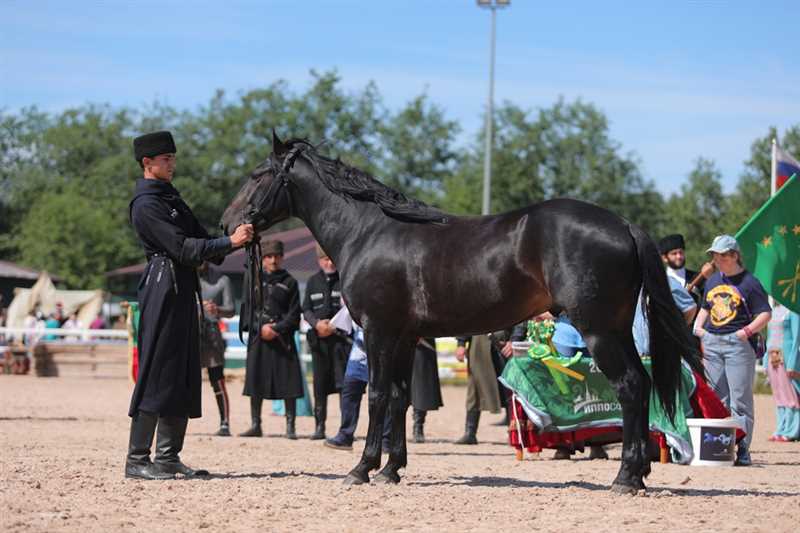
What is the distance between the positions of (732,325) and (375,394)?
13.6ft

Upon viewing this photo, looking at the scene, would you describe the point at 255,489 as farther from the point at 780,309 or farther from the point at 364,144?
the point at 364,144

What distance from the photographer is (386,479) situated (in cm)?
799

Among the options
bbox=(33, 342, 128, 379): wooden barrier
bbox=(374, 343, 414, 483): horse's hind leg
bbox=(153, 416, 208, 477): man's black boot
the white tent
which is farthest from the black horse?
the white tent

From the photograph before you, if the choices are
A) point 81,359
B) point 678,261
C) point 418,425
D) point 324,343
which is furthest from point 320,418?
point 81,359

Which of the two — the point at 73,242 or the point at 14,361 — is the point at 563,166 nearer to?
the point at 73,242

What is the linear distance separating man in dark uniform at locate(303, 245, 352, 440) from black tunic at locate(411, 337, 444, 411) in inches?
32.1

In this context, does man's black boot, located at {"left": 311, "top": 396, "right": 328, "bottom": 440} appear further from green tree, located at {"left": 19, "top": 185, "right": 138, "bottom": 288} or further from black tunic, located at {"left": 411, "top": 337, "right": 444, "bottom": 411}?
green tree, located at {"left": 19, "top": 185, "right": 138, "bottom": 288}

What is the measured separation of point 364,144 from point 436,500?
46722mm

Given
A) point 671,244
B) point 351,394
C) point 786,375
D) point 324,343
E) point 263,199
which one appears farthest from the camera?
point 786,375

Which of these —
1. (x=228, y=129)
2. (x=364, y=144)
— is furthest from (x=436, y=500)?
(x=228, y=129)

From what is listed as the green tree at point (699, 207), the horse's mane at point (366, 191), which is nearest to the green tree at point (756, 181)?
the green tree at point (699, 207)

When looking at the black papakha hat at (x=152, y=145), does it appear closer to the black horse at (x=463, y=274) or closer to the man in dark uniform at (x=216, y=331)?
the black horse at (x=463, y=274)

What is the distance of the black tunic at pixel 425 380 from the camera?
12.7 metres

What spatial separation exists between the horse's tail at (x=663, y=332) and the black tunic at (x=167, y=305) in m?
2.87
